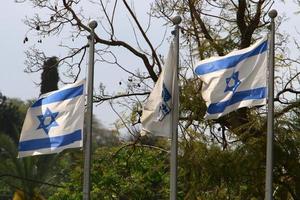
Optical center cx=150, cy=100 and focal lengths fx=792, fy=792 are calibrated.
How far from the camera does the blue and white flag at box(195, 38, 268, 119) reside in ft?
41.9

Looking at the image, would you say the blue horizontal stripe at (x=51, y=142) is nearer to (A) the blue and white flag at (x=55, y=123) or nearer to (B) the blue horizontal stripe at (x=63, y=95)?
(A) the blue and white flag at (x=55, y=123)

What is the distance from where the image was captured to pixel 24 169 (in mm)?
31922

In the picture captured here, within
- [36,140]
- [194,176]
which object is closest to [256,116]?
[194,176]

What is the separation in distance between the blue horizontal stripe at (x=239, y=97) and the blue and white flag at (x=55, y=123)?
2.20 meters

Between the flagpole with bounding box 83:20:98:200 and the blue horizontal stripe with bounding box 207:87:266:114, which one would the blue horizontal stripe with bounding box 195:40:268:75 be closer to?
the blue horizontal stripe with bounding box 207:87:266:114

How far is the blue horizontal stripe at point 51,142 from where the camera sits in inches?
512

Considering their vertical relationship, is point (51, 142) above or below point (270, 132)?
below

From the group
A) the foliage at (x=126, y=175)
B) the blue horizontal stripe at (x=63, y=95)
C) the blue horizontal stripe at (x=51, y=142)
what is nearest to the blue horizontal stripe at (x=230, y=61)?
the blue horizontal stripe at (x=63, y=95)

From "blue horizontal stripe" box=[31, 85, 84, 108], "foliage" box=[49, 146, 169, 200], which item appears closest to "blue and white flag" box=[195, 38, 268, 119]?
"blue horizontal stripe" box=[31, 85, 84, 108]

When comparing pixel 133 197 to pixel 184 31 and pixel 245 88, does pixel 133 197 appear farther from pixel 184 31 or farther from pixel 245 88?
pixel 245 88

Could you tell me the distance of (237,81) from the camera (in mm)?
12922

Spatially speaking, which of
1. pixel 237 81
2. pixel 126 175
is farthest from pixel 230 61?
pixel 126 175

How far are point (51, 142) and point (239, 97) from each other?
3172 millimetres

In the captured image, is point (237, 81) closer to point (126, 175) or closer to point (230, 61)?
point (230, 61)
